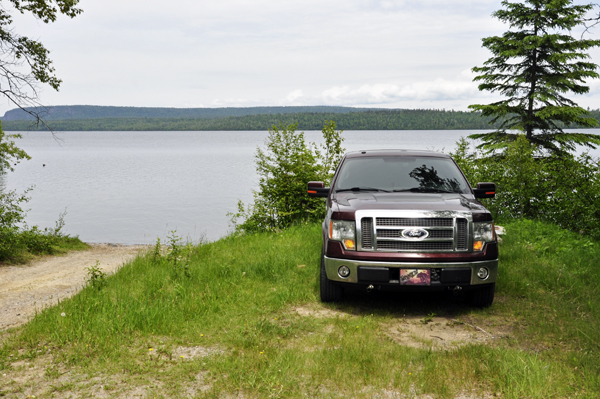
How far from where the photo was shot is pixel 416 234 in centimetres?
522

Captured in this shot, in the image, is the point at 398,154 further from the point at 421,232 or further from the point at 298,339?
the point at 298,339

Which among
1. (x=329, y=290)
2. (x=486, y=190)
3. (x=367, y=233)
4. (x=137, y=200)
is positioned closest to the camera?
(x=367, y=233)

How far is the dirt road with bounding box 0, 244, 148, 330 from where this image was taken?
683 cm

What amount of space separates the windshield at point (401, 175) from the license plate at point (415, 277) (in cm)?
144

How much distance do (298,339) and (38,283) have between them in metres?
6.54

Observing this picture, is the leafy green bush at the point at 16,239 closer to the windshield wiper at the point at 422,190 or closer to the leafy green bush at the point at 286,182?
the leafy green bush at the point at 286,182

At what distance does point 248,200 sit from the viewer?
92.3 feet

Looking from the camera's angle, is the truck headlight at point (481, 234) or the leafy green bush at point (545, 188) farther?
the leafy green bush at point (545, 188)

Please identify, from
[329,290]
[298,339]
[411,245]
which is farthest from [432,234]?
[298,339]

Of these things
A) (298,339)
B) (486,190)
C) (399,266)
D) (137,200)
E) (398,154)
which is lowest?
(137,200)

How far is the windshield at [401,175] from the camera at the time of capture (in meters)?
6.43

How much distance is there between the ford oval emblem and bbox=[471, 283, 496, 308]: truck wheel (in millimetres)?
1156

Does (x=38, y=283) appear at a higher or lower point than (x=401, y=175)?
lower

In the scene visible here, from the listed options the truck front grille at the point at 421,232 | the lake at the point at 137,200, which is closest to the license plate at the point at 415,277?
the truck front grille at the point at 421,232
